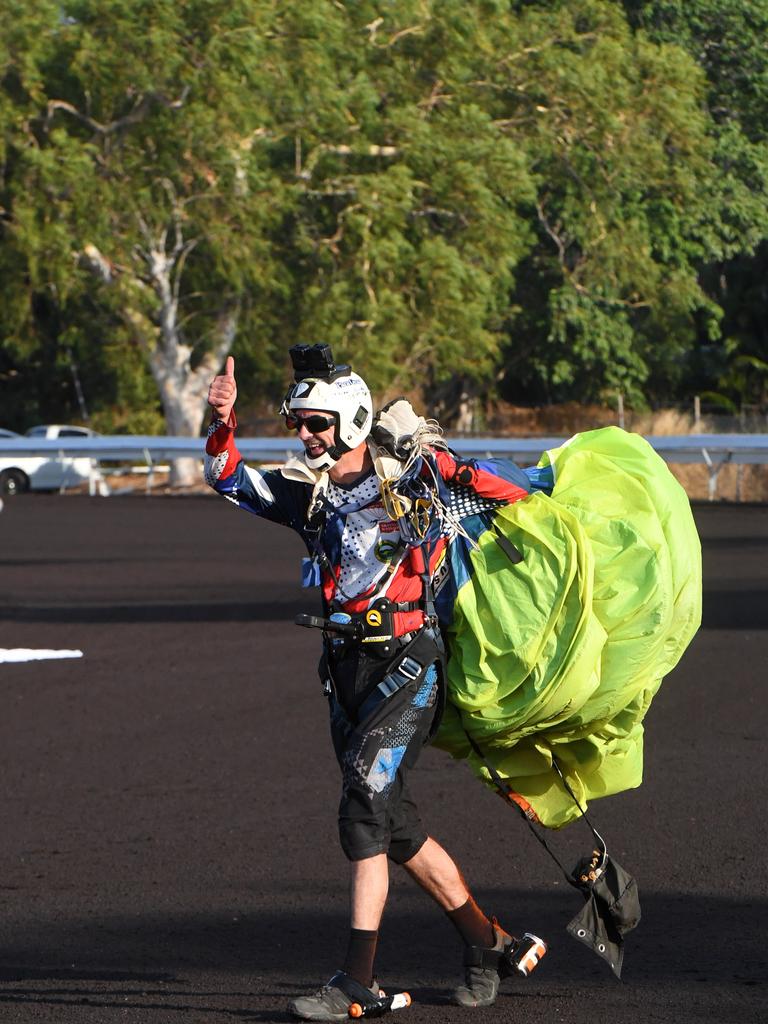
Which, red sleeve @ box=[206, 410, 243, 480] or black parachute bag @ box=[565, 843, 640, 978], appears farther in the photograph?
red sleeve @ box=[206, 410, 243, 480]

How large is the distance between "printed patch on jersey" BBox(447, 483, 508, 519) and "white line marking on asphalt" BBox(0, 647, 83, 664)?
8210 mm

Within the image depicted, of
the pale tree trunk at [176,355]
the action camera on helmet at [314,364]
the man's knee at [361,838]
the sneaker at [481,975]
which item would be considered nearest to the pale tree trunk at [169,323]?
the pale tree trunk at [176,355]

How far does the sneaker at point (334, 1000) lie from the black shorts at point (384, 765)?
0.39 metres

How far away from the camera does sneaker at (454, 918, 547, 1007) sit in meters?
5.27

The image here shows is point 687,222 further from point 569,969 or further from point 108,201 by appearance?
point 569,969

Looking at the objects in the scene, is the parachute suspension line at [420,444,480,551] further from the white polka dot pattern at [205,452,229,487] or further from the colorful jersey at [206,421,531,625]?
the white polka dot pattern at [205,452,229,487]

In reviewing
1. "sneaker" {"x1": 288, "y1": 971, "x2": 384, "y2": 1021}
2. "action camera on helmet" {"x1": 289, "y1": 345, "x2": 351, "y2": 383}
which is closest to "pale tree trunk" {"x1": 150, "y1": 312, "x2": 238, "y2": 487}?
"action camera on helmet" {"x1": 289, "y1": 345, "x2": 351, "y2": 383}

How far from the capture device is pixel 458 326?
3781cm

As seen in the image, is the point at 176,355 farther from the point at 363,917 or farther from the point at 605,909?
the point at 363,917

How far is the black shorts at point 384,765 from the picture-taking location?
5.10 m

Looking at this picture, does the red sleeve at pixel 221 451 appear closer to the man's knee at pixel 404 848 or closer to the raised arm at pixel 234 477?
the raised arm at pixel 234 477

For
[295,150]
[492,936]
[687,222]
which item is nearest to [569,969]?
[492,936]

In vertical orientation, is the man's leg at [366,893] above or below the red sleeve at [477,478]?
below

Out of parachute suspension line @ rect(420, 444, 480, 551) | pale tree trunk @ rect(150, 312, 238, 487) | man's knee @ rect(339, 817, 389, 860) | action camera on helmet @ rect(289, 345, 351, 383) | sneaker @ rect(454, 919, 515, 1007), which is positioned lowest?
pale tree trunk @ rect(150, 312, 238, 487)
